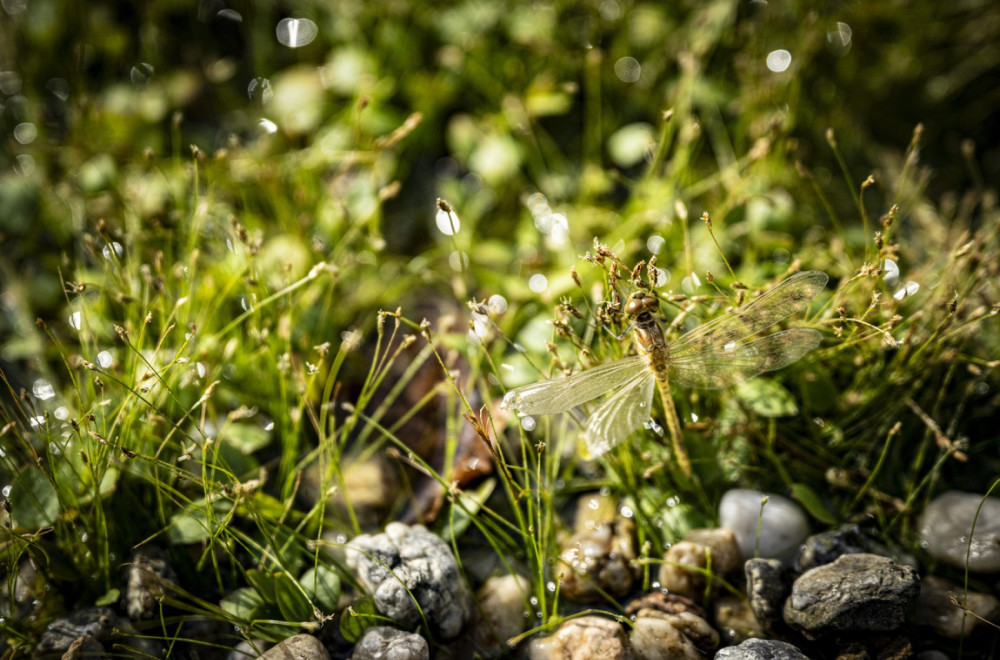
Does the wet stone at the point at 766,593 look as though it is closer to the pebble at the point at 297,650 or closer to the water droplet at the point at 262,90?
the pebble at the point at 297,650

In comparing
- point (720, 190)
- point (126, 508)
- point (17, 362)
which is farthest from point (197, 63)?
point (720, 190)

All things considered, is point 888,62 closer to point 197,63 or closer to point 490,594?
point 490,594

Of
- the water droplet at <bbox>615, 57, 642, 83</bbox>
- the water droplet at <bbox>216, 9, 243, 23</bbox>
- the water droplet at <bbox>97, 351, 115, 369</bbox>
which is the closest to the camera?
the water droplet at <bbox>97, 351, 115, 369</bbox>

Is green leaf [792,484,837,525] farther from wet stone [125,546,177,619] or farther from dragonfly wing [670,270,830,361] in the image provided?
wet stone [125,546,177,619]

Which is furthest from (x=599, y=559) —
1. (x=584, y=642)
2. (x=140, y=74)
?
(x=140, y=74)

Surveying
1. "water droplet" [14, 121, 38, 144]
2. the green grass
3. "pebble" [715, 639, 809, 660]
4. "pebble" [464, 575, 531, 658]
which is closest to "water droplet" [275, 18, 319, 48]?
the green grass

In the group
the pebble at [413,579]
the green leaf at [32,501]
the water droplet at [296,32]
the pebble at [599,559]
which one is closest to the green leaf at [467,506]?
the pebble at [413,579]
